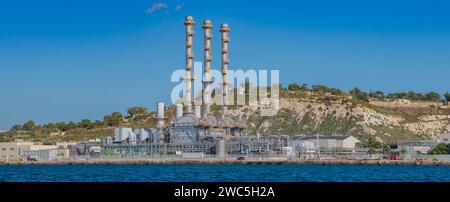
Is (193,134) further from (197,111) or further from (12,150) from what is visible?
(12,150)

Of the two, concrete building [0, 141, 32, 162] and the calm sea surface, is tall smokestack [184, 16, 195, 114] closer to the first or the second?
concrete building [0, 141, 32, 162]

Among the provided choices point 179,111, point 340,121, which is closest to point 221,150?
point 179,111

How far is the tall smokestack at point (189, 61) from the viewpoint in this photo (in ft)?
467

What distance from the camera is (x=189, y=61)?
144 metres

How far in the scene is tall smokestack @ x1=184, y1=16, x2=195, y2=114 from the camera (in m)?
142

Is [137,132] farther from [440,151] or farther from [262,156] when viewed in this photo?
[440,151]

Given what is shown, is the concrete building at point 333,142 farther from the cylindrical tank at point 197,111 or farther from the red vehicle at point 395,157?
the cylindrical tank at point 197,111

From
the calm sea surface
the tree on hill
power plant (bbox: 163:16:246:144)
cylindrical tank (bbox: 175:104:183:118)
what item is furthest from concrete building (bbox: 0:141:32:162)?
the tree on hill

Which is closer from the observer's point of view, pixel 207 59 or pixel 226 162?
→ pixel 226 162

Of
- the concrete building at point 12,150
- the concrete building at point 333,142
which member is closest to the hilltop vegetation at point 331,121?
the concrete building at point 333,142

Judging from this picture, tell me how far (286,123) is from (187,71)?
44.1 meters

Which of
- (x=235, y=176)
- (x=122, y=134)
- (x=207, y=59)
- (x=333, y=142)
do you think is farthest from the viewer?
(x=122, y=134)
